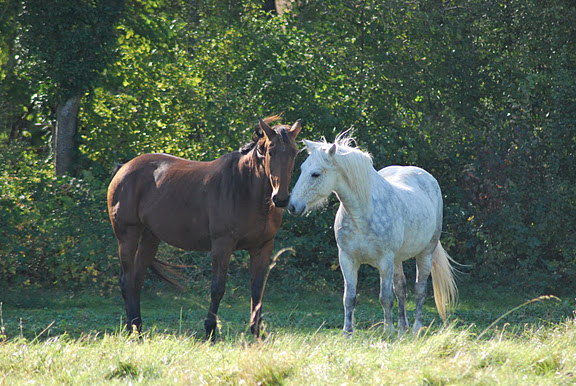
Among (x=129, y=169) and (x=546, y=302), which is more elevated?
(x=129, y=169)

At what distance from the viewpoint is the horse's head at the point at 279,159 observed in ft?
19.9

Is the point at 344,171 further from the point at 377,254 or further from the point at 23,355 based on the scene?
the point at 23,355

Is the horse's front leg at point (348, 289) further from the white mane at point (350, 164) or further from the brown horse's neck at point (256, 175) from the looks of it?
the brown horse's neck at point (256, 175)

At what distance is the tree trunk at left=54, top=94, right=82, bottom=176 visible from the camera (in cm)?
1325

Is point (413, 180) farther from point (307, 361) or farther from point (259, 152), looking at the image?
point (307, 361)

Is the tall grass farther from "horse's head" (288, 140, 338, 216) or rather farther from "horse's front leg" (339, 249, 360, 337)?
"horse's head" (288, 140, 338, 216)

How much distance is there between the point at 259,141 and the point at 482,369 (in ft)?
9.75

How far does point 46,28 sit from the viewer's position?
12.3 metres

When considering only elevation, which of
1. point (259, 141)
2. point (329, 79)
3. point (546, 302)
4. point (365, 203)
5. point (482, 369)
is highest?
point (329, 79)

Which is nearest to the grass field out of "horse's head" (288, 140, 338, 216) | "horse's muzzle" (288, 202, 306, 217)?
"horse's muzzle" (288, 202, 306, 217)

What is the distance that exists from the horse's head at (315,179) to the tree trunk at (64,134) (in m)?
8.29

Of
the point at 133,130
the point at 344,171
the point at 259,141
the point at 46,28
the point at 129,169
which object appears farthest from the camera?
the point at 133,130

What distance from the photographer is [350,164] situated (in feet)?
20.4

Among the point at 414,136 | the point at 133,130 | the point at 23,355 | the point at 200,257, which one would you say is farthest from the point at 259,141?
the point at 133,130
